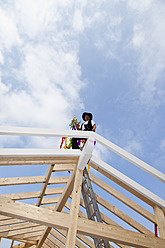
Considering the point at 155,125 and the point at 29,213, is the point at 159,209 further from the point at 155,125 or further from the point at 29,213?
the point at 155,125

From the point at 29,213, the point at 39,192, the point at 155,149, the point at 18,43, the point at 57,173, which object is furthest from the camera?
the point at 155,149

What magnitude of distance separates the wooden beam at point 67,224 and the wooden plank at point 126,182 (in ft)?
2.13

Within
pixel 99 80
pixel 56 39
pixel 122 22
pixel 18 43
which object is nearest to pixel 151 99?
pixel 99 80

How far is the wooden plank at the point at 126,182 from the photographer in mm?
3428

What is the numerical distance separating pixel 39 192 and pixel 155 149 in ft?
118

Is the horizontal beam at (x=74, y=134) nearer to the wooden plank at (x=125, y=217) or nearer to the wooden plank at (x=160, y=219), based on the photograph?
the wooden plank at (x=160, y=219)

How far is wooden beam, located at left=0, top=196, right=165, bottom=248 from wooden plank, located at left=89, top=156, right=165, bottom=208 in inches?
25.5

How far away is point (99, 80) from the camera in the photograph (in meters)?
24.4

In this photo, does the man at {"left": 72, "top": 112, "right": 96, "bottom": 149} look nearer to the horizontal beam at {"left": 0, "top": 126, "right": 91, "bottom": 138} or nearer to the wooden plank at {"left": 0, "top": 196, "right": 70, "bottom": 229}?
the horizontal beam at {"left": 0, "top": 126, "right": 91, "bottom": 138}

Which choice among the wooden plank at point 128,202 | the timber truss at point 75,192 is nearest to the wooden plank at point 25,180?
the timber truss at point 75,192

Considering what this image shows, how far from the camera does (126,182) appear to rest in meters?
3.46

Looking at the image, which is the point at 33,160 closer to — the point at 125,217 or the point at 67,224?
the point at 67,224

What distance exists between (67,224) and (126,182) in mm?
1265

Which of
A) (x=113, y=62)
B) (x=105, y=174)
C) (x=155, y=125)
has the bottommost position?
(x=105, y=174)
